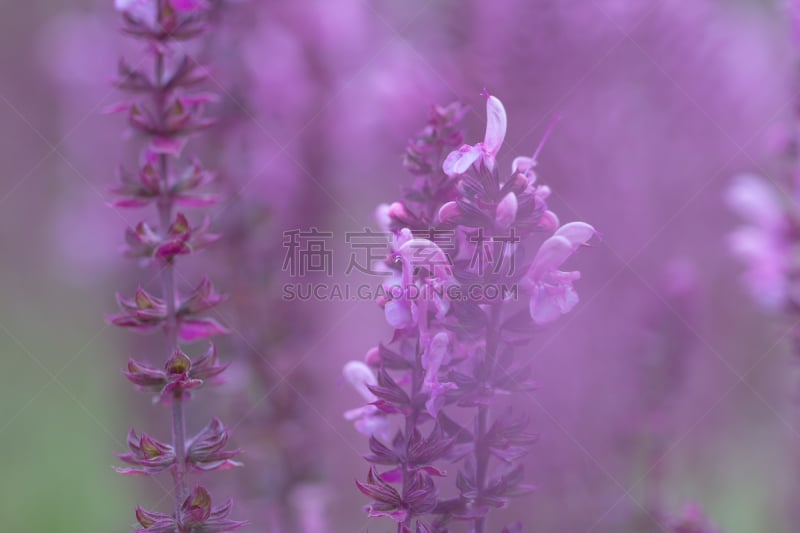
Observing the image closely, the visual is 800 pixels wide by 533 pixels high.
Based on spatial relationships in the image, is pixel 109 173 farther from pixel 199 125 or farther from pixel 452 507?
pixel 452 507

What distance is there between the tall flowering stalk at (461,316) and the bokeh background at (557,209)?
534mm

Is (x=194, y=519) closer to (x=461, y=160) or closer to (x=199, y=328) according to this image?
(x=199, y=328)

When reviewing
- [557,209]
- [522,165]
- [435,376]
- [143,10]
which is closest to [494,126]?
[522,165]

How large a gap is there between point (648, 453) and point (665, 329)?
0.24m

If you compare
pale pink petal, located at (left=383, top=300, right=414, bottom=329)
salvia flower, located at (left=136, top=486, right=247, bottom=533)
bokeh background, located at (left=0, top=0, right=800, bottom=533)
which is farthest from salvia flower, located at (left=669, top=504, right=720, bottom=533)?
salvia flower, located at (left=136, top=486, right=247, bottom=533)

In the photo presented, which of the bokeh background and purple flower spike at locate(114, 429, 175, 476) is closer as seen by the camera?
purple flower spike at locate(114, 429, 175, 476)

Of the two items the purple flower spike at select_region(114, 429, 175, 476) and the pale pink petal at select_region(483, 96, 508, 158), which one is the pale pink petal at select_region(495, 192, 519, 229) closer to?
the pale pink petal at select_region(483, 96, 508, 158)

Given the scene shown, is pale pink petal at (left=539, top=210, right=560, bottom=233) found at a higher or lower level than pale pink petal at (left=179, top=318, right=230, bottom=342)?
higher

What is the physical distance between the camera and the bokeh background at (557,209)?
1.58 m

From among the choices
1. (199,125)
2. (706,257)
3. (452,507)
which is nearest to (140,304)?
(199,125)

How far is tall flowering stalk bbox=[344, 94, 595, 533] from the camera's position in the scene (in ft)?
3.00

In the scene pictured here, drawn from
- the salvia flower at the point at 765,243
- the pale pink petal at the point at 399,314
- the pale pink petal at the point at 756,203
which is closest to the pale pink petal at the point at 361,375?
the pale pink petal at the point at 399,314

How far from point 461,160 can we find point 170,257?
356mm

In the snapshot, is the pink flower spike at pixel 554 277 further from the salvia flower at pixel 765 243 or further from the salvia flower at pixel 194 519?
the salvia flower at pixel 765 243
